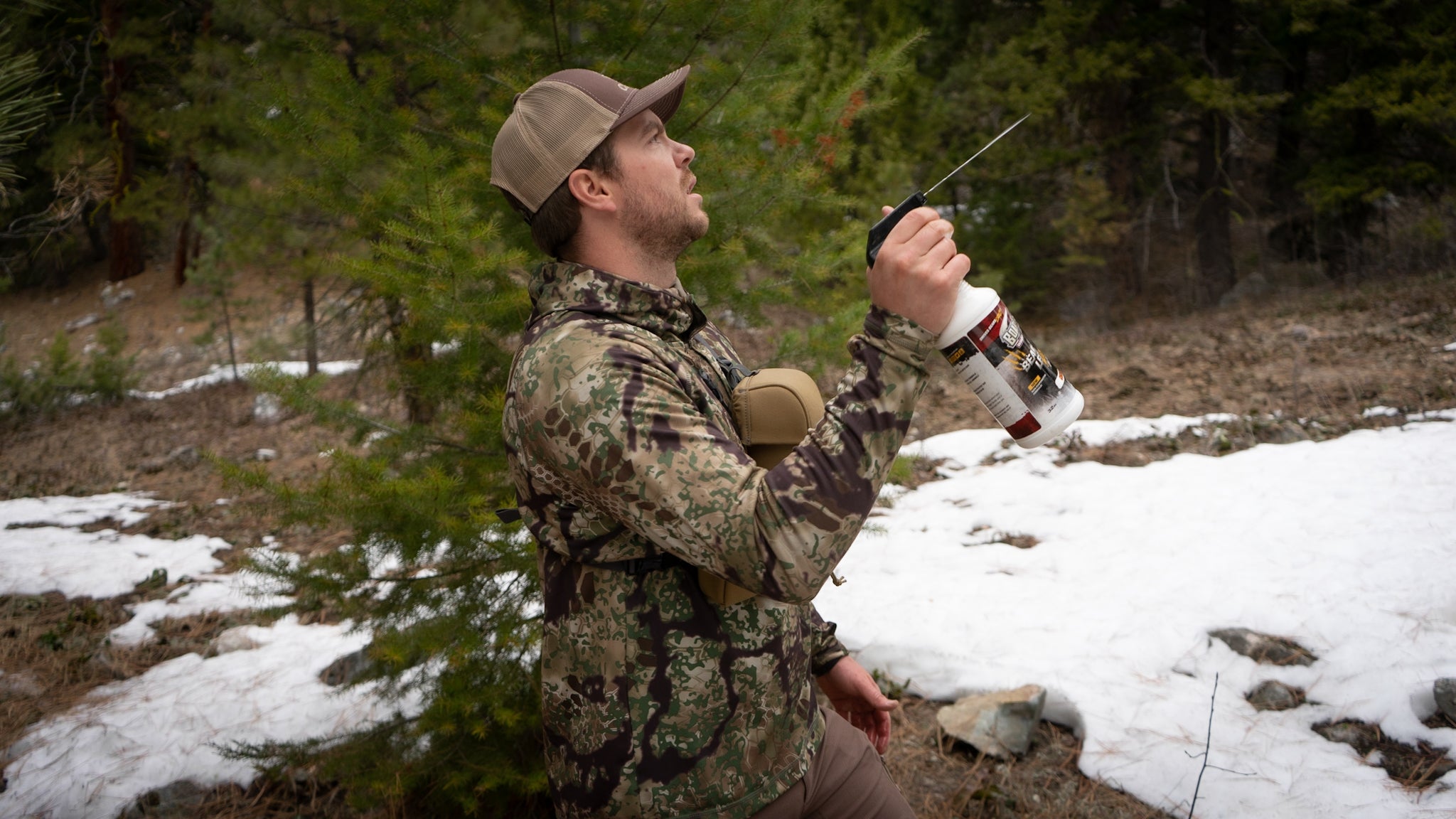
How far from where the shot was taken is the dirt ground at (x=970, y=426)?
12.3 ft

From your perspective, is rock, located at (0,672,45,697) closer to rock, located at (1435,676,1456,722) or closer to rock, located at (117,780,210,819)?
rock, located at (117,780,210,819)

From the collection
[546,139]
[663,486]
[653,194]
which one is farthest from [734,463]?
[546,139]

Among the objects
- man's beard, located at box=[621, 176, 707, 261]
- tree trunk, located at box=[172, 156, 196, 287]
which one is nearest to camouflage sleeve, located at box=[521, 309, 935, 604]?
man's beard, located at box=[621, 176, 707, 261]

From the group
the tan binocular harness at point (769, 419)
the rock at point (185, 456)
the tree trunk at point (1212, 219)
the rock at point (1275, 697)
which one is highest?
the tan binocular harness at point (769, 419)

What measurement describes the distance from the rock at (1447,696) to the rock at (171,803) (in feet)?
16.2

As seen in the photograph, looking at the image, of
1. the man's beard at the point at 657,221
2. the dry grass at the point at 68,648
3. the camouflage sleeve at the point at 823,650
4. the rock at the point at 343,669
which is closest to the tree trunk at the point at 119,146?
→ the dry grass at the point at 68,648

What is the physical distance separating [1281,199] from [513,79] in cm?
1887

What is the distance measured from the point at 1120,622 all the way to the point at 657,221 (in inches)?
156

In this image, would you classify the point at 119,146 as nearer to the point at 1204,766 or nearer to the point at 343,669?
the point at 343,669

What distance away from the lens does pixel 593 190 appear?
1904mm

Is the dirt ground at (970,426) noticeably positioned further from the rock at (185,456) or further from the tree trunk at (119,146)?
the tree trunk at (119,146)

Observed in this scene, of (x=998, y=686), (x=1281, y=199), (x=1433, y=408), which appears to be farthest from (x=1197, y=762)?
(x=1281, y=199)

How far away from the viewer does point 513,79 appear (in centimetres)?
344

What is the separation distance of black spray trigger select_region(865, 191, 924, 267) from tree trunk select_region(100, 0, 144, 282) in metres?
9.38
